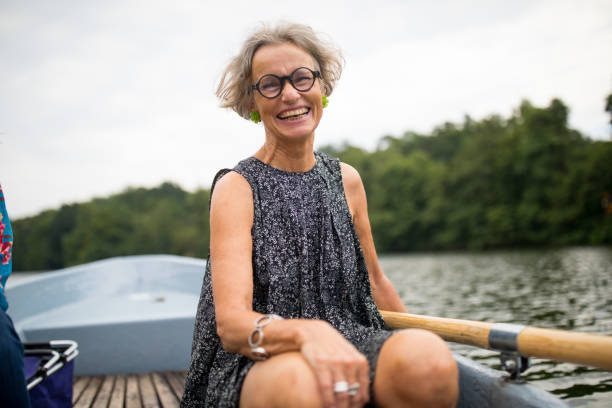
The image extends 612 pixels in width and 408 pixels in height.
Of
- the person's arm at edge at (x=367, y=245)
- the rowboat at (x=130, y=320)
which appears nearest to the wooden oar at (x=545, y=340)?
the rowboat at (x=130, y=320)

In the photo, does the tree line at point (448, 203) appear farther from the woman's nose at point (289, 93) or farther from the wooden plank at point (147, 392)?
the woman's nose at point (289, 93)

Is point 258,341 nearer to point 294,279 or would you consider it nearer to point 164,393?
point 294,279

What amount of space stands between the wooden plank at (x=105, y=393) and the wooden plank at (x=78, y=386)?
0.12m

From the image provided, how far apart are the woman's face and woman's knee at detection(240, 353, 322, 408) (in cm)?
78

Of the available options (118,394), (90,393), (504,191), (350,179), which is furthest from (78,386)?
(504,191)

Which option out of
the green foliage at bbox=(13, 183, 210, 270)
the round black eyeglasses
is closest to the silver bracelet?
the round black eyeglasses

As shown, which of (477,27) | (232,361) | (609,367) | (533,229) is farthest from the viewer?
(477,27)

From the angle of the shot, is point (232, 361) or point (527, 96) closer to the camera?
point (232, 361)

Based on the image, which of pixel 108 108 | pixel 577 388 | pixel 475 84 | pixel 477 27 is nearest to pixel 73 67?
pixel 108 108

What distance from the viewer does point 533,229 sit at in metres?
38.3

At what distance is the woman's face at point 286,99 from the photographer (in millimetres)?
1545

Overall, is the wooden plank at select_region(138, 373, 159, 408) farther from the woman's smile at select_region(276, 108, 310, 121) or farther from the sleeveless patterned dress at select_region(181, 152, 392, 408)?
the woman's smile at select_region(276, 108, 310, 121)

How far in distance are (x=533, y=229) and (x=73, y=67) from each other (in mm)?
40464

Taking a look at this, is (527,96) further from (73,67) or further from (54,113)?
(54,113)
